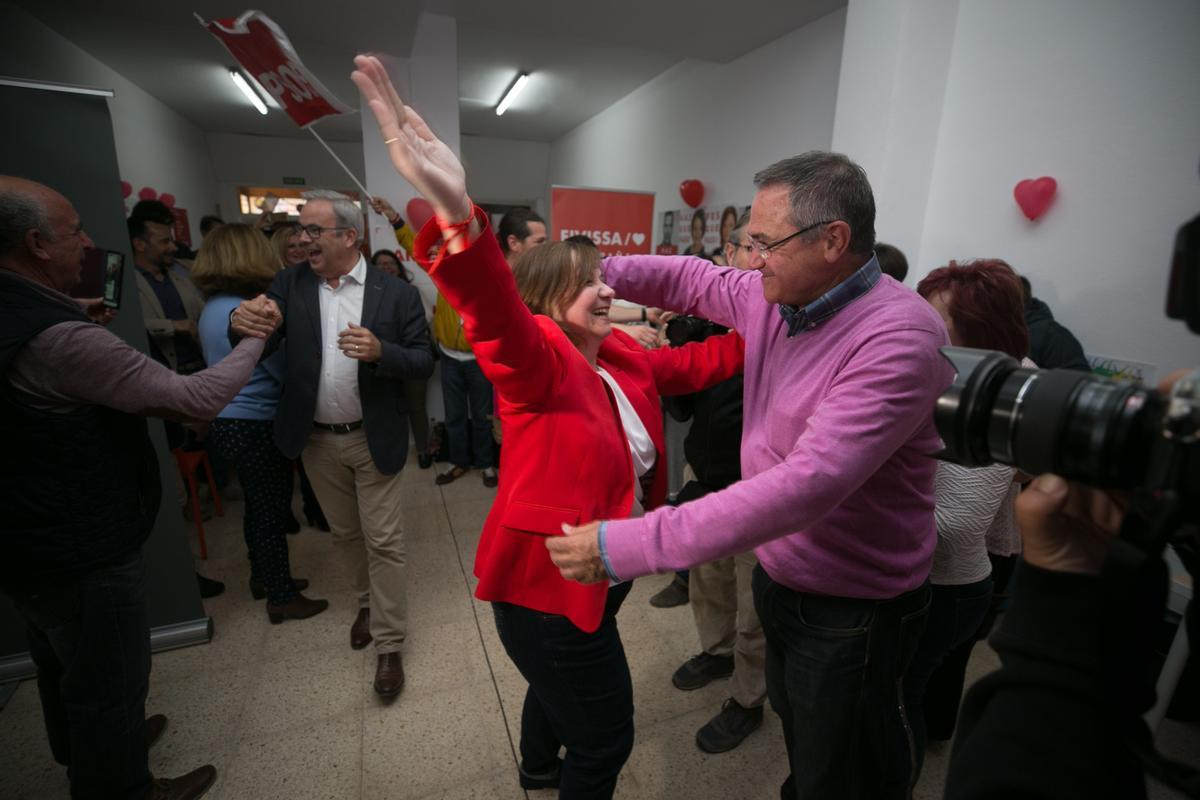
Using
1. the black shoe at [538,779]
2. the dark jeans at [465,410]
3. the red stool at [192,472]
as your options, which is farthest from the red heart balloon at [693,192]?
the black shoe at [538,779]

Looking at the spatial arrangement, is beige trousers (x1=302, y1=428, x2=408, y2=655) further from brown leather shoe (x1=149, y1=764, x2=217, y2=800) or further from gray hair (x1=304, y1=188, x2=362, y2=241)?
gray hair (x1=304, y1=188, x2=362, y2=241)

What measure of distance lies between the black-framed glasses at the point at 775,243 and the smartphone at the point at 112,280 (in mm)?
1867

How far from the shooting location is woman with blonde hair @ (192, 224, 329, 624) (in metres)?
2.21

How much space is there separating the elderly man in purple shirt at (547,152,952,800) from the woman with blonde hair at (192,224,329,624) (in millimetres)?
1926

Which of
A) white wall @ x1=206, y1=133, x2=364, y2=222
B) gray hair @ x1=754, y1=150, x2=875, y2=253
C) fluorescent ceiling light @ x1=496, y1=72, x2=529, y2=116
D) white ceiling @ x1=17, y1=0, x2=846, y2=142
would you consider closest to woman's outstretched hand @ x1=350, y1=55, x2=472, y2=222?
gray hair @ x1=754, y1=150, x2=875, y2=253

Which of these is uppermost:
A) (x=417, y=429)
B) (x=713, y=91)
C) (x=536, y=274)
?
(x=713, y=91)

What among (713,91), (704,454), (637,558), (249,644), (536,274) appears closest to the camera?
(637,558)

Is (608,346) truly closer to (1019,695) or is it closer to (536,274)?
(536,274)

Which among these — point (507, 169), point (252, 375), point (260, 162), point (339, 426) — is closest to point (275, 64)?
point (252, 375)

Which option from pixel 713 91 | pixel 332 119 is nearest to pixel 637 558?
pixel 713 91

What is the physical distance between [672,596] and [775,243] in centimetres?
211

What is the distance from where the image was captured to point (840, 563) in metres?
1.16

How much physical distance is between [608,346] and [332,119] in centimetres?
953

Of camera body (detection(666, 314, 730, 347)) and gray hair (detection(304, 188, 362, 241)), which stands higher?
gray hair (detection(304, 188, 362, 241))
